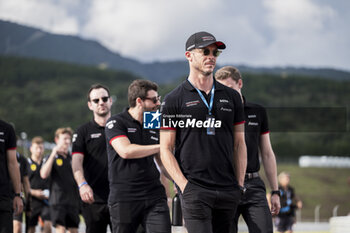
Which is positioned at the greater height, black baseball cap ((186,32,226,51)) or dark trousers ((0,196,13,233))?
black baseball cap ((186,32,226,51))

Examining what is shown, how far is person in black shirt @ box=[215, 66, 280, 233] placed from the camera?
19.3 feet

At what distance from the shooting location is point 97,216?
6969mm

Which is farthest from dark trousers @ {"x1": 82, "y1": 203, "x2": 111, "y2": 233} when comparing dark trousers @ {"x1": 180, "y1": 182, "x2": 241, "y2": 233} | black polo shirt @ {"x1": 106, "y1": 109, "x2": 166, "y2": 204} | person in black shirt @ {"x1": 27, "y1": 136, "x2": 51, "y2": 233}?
person in black shirt @ {"x1": 27, "y1": 136, "x2": 51, "y2": 233}

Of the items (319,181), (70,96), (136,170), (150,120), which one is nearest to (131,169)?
(136,170)

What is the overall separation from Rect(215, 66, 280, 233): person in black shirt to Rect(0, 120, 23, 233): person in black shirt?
2.44 meters

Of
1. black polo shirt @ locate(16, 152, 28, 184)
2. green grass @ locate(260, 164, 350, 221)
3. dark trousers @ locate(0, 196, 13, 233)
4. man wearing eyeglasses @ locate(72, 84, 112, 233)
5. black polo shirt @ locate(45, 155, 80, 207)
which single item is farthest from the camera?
green grass @ locate(260, 164, 350, 221)

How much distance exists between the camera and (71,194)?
10250 mm

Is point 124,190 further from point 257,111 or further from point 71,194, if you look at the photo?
point 71,194

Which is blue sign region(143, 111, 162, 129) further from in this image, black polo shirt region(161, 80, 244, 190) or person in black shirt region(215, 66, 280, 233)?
black polo shirt region(161, 80, 244, 190)

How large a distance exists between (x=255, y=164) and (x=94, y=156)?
2171mm

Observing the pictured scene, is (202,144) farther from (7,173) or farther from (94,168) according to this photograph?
(94,168)

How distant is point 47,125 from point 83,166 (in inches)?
5737

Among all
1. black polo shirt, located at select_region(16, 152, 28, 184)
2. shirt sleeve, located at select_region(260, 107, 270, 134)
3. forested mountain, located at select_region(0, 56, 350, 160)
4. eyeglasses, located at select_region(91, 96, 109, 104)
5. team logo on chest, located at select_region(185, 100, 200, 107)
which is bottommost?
black polo shirt, located at select_region(16, 152, 28, 184)

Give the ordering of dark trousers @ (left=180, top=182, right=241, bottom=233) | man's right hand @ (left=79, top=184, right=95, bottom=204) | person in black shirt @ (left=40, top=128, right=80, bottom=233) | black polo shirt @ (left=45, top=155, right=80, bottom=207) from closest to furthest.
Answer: dark trousers @ (left=180, top=182, right=241, bottom=233) < man's right hand @ (left=79, top=184, right=95, bottom=204) < person in black shirt @ (left=40, top=128, right=80, bottom=233) < black polo shirt @ (left=45, top=155, right=80, bottom=207)
